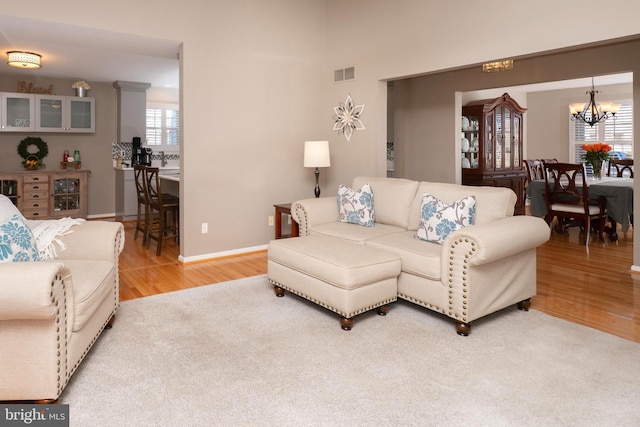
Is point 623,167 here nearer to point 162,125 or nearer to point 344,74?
point 344,74

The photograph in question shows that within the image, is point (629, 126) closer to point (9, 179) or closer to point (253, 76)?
point (253, 76)

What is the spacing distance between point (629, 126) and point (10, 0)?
9981 mm

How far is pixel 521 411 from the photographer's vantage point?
6.74ft

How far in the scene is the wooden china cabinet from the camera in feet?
25.5

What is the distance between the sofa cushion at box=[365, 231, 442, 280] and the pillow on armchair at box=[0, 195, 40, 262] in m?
2.26

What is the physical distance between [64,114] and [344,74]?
4917 millimetres

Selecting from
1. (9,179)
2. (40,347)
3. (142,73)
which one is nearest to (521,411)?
(40,347)

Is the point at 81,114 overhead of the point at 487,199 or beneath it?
overhead

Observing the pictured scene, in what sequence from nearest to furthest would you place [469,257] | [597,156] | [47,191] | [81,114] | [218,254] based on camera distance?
[469,257] < [218,254] < [597,156] < [47,191] < [81,114]

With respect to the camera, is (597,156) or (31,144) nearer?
(597,156)

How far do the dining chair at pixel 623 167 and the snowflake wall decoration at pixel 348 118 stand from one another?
5059 mm

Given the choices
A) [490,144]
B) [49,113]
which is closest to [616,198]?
[490,144]

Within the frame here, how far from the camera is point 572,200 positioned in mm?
5922

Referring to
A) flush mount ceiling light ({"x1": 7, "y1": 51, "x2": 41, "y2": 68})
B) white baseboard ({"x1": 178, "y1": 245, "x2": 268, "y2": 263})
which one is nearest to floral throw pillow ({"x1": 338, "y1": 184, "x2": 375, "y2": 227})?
white baseboard ({"x1": 178, "y1": 245, "x2": 268, "y2": 263})
